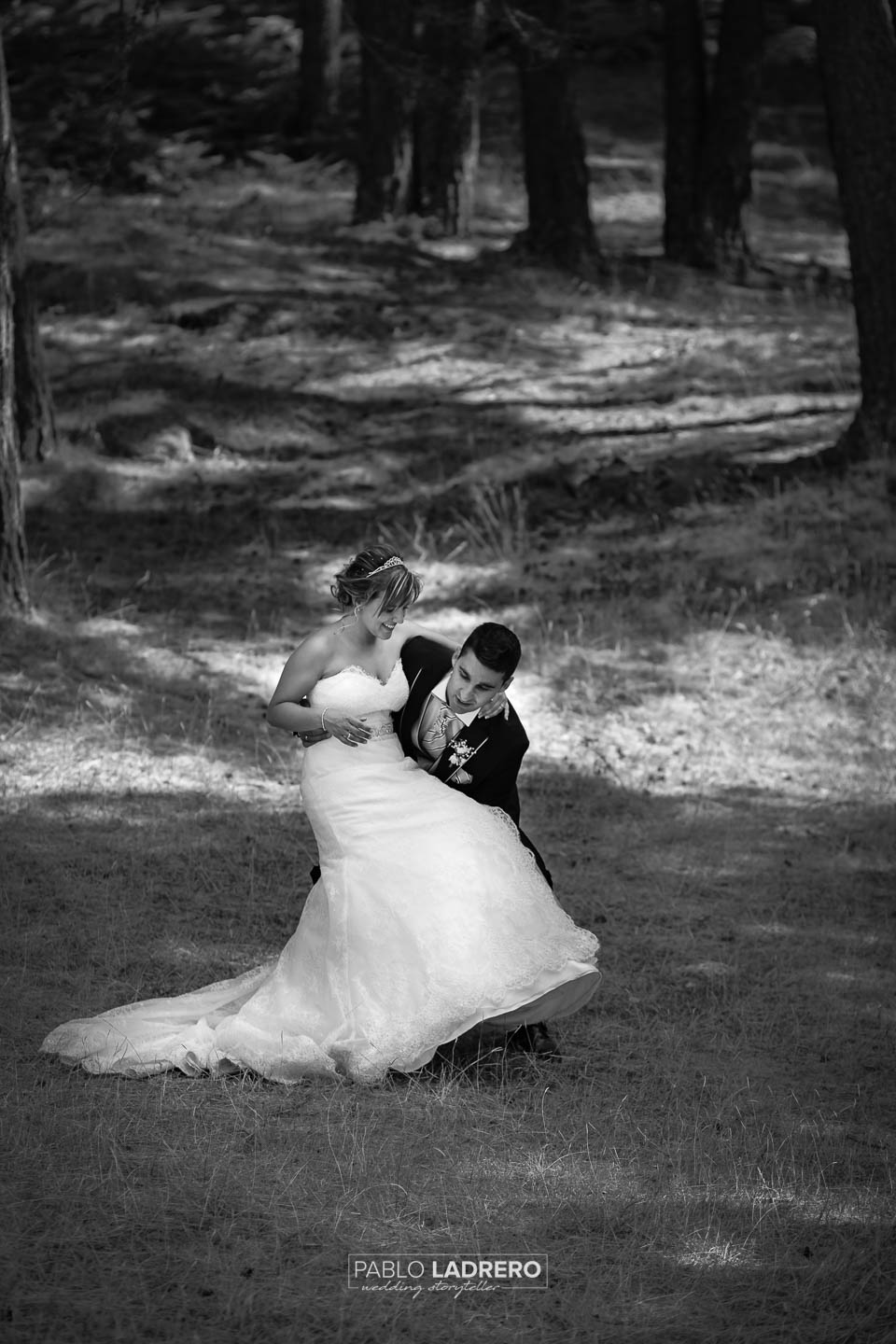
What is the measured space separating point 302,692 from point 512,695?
4777 millimetres

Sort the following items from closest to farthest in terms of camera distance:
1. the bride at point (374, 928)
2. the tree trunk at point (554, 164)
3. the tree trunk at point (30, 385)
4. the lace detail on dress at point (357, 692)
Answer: the bride at point (374, 928)
the lace detail on dress at point (357, 692)
the tree trunk at point (30, 385)
the tree trunk at point (554, 164)

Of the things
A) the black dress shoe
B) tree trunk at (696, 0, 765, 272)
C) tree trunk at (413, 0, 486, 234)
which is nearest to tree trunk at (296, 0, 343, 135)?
tree trunk at (413, 0, 486, 234)

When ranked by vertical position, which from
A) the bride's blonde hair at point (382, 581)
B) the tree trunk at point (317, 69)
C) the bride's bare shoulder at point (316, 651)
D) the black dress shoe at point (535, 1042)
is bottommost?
the black dress shoe at point (535, 1042)

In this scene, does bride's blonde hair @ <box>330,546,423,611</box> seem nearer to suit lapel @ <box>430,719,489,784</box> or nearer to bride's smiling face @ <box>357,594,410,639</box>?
bride's smiling face @ <box>357,594,410,639</box>

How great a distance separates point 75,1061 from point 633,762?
5.08 metres

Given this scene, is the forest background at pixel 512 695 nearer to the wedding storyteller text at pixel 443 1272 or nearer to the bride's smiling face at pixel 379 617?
the wedding storyteller text at pixel 443 1272

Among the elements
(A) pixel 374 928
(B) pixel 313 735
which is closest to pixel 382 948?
(A) pixel 374 928

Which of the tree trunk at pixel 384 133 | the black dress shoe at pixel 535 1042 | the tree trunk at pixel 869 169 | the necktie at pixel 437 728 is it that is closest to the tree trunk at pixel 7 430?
the necktie at pixel 437 728

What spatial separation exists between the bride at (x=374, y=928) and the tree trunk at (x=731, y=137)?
44.7ft

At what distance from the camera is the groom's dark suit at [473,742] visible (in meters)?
5.69

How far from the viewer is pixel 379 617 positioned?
570 centimetres

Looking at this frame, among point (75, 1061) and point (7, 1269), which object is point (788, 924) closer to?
point (75, 1061)

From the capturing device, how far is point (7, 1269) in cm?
409

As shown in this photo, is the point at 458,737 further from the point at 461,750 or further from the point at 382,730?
the point at 382,730
